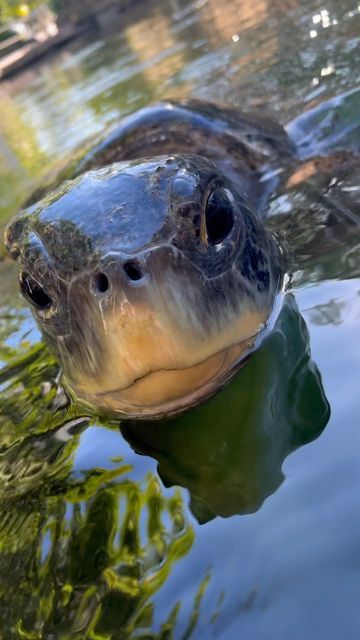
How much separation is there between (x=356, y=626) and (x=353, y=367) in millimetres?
669

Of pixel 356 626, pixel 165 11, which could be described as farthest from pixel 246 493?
pixel 165 11

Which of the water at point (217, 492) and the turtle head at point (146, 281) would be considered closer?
the water at point (217, 492)

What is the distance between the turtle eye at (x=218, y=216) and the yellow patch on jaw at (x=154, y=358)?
0.19 m

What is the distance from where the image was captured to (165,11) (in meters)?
14.2

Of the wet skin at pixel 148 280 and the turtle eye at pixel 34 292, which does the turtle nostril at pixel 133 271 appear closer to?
the wet skin at pixel 148 280

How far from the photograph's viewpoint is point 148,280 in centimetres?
133

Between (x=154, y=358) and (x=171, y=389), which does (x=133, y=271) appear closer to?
(x=154, y=358)

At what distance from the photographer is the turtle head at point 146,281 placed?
1346 mm

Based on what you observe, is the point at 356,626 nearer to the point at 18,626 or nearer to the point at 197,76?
the point at 18,626

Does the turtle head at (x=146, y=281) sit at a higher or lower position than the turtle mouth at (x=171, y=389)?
higher

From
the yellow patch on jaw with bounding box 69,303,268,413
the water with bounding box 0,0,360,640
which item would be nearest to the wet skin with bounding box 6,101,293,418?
the yellow patch on jaw with bounding box 69,303,268,413

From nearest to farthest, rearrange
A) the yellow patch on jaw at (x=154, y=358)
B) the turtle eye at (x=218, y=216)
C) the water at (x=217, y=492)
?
the water at (x=217, y=492), the yellow patch on jaw at (x=154, y=358), the turtle eye at (x=218, y=216)

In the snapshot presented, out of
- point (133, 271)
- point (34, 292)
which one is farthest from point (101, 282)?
point (34, 292)

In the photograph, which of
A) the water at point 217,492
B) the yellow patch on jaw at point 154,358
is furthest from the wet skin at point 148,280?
the water at point 217,492
